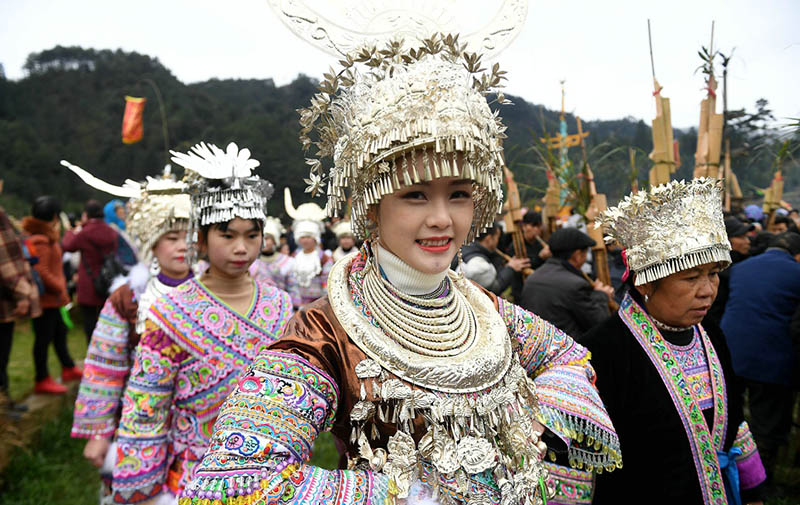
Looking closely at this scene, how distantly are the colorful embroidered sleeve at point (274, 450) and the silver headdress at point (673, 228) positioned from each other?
6.13ft

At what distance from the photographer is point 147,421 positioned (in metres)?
2.38

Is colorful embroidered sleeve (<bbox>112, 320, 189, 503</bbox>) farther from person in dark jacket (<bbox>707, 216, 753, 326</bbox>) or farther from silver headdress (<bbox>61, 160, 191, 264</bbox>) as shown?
person in dark jacket (<bbox>707, 216, 753, 326</bbox>)

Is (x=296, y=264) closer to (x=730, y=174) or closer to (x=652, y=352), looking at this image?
(x=730, y=174)

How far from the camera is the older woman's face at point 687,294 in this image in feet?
8.36

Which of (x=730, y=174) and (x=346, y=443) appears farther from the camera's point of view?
(x=730, y=174)

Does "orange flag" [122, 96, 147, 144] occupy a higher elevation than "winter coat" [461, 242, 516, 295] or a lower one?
higher

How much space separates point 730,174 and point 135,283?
5.34 m

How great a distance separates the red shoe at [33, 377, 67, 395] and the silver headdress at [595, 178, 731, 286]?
645cm

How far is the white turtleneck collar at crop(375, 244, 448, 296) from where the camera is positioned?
155 centimetres

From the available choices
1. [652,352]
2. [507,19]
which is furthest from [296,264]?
[507,19]

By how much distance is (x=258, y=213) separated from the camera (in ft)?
8.85

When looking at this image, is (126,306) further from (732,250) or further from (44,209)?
(732,250)

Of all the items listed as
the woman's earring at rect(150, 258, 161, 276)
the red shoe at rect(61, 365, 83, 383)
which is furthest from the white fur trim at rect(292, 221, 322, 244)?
the woman's earring at rect(150, 258, 161, 276)

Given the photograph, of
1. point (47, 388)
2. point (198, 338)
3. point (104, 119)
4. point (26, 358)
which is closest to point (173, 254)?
point (198, 338)
